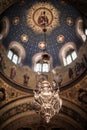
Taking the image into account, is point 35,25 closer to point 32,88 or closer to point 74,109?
point 32,88

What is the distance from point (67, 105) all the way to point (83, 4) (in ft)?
19.9

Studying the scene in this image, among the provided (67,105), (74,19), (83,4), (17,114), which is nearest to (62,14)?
(74,19)

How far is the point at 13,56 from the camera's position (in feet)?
53.9

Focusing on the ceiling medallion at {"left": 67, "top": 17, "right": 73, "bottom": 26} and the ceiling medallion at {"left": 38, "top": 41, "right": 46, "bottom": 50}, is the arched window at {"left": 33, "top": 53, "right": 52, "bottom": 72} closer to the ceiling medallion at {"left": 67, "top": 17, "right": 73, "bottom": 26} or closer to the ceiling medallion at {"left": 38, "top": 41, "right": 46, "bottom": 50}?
the ceiling medallion at {"left": 38, "top": 41, "right": 46, "bottom": 50}

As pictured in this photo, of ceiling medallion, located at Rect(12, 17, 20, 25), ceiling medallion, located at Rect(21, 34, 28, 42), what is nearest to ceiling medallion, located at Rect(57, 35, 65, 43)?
ceiling medallion, located at Rect(21, 34, 28, 42)

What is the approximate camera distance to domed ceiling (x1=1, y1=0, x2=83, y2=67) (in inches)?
632

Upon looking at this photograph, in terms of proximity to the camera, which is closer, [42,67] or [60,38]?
[42,67]

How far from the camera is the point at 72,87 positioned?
1505 cm

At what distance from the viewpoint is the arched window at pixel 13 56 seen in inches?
637

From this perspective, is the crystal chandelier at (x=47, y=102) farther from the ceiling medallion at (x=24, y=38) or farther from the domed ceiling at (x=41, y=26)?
the ceiling medallion at (x=24, y=38)

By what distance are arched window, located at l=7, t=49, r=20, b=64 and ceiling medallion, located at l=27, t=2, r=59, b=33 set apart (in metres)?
2.01

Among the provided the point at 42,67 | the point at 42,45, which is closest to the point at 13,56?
the point at 42,67

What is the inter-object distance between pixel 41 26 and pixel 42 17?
591 millimetres

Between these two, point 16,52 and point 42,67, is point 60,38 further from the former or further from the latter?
point 16,52
